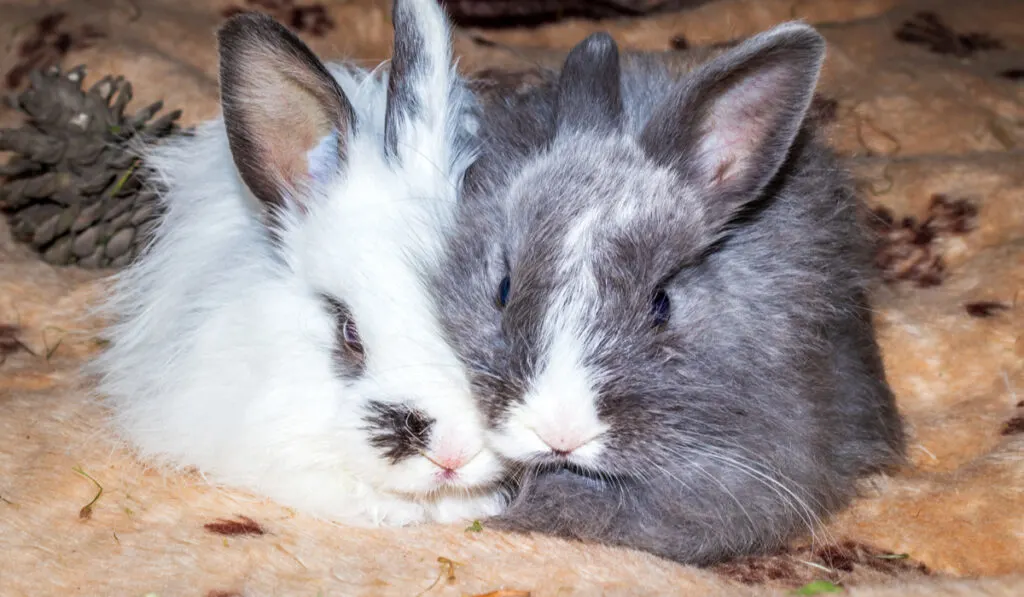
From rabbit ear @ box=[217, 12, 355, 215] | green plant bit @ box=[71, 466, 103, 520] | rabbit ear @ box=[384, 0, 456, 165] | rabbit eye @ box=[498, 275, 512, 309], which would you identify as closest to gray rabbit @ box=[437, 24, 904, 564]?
rabbit eye @ box=[498, 275, 512, 309]

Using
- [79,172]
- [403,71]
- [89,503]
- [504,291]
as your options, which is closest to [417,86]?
[403,71]

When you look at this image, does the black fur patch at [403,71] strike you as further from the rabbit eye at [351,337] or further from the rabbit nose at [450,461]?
the rabbit nose at [450,461]

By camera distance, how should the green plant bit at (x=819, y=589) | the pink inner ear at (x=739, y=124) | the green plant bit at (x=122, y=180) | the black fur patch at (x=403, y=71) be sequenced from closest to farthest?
1. the green plant bit at (x=819, y=589)
2. the pink inner ear at (x=739, y=124)
3. the black fur patch at (x=403, y=71)
4. the green plant bit at (x=122, y=180)

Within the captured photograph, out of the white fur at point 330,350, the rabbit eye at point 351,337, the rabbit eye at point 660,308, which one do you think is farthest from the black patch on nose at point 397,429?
the rabbit eye at point 660,308

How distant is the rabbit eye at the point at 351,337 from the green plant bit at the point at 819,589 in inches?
32.6

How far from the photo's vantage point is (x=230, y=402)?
2.01 m

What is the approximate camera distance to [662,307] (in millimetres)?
1771

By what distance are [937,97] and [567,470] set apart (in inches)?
88.3

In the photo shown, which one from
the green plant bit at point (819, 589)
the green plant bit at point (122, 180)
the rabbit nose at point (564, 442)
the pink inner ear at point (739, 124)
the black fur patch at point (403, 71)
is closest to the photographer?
the rabbit nose at point (564, 442)

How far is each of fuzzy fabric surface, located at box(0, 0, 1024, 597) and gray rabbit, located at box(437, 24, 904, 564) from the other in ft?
0.38

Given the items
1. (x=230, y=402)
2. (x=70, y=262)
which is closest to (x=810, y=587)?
(x=230, y=402)

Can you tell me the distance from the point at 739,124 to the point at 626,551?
76cm

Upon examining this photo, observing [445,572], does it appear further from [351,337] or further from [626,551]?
[351,337]

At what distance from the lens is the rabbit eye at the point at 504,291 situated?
1.76 m
